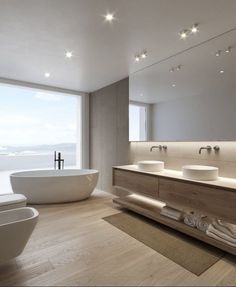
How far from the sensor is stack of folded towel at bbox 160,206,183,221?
2.49 meters

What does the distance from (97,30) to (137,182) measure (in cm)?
204

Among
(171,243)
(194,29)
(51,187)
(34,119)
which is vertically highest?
(194,29)

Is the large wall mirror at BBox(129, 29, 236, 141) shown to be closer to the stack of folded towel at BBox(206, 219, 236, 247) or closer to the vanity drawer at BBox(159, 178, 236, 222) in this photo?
the vanity drawer at BBox(159, 178, 236, 222)

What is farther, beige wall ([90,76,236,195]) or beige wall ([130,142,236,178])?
beige wall ([90,76,236,195])

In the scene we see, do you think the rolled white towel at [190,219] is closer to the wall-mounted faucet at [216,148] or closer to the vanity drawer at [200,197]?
the vanity drawer at [200,197]

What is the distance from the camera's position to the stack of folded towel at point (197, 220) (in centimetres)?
223

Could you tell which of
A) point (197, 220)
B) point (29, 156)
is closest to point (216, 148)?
point (197, 220)

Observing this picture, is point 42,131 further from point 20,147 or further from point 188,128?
point 188,128

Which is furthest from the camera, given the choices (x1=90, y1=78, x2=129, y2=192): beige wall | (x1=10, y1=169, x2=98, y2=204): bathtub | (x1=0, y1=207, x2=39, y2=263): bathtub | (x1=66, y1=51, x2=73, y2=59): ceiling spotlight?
(x1=90, y1=78, x2=129, y2=192): beige wall

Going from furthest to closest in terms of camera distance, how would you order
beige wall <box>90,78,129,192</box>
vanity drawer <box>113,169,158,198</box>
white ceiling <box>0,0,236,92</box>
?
beige wall <box>90,78,129,192</box> → vanity drawer <box>113,169,158,198</box> → white ceiling <box>0,0,236,92</box>

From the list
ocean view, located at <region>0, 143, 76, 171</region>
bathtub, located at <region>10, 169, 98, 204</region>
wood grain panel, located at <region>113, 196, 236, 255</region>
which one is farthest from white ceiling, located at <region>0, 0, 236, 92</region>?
ocean view, located at <region>0, 143, 76, 171</region>

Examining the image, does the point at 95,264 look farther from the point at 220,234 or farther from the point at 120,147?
the point at 120,147

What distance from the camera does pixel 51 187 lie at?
344 centimetres

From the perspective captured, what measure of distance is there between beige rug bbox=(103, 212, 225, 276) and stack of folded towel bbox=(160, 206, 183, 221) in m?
0.18
